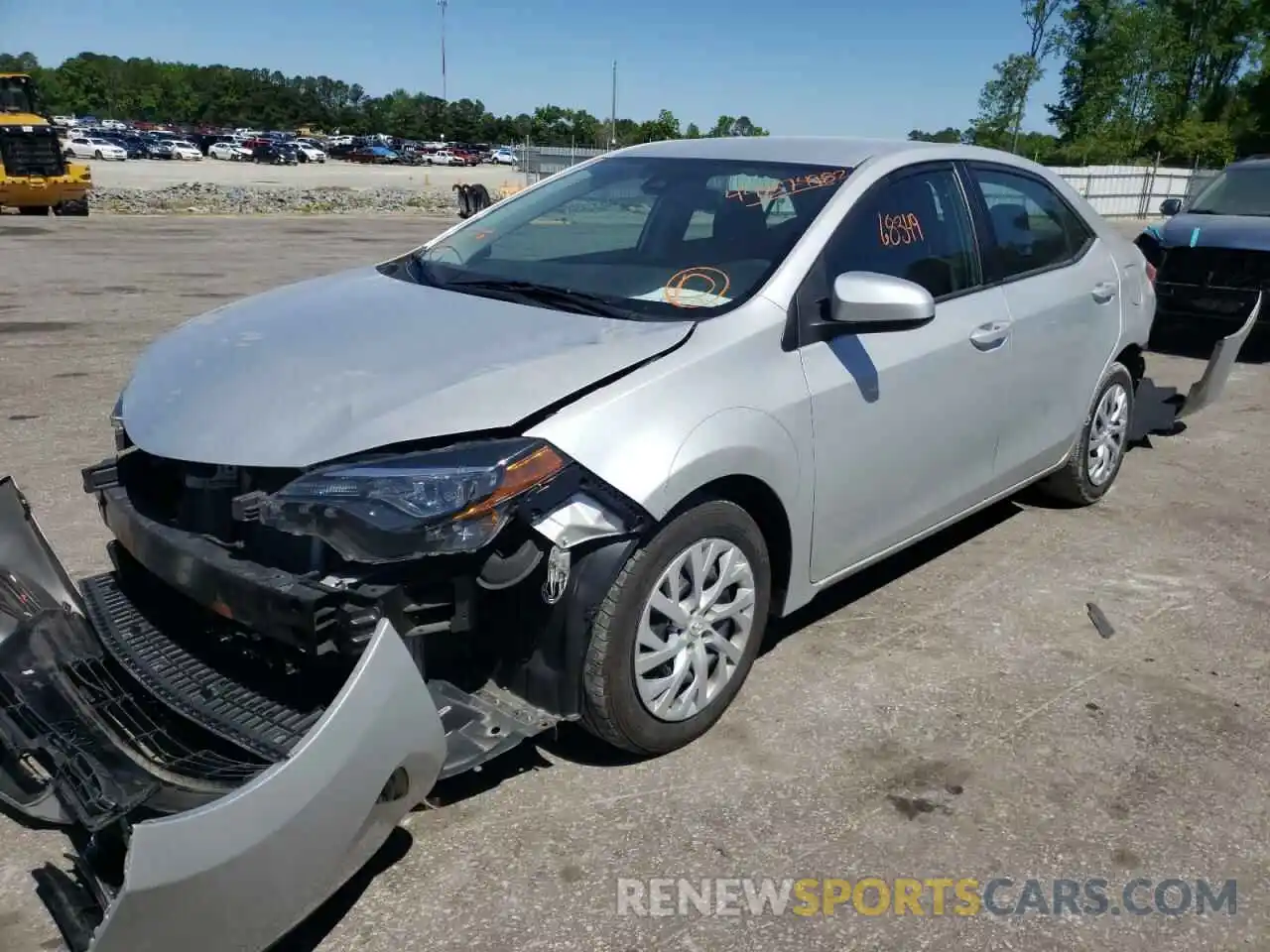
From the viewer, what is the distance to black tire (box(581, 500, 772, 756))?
111 inches

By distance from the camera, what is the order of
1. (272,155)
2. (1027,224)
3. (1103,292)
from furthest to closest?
(272,155) → (1103,292) → (1027,224)

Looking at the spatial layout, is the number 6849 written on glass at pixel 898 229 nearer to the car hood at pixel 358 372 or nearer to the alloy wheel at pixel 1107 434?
the car hood at pixel 358 372

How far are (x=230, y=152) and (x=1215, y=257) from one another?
7197cm

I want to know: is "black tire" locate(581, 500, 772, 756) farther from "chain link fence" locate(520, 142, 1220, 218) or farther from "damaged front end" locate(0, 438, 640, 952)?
"chain link fence" locate(520, 142, 1220, 218)

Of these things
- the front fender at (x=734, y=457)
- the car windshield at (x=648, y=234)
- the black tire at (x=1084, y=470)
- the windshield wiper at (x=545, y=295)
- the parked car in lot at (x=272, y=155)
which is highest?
the parked car in lot at (x=272, y=155)

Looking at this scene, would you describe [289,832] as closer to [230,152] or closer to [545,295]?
[545,295]

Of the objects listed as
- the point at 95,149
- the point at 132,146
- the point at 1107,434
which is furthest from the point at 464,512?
the point at 132,146

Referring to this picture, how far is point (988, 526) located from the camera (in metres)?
5.30

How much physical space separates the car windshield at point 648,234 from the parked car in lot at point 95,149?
65715 millimetres

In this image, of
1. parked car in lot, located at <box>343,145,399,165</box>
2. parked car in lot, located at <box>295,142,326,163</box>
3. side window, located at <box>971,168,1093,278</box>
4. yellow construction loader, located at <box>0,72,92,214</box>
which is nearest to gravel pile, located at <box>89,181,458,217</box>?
yellow construction loader, located at <box>0,72,92,214</box>

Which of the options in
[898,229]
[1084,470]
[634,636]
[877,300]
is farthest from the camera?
[1084,470]

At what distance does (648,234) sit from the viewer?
3961 mm

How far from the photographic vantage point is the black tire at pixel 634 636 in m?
2.82

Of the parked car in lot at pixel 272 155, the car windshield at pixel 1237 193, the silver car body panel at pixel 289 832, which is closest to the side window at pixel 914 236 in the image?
the silver car body panel at pixel 289 832
